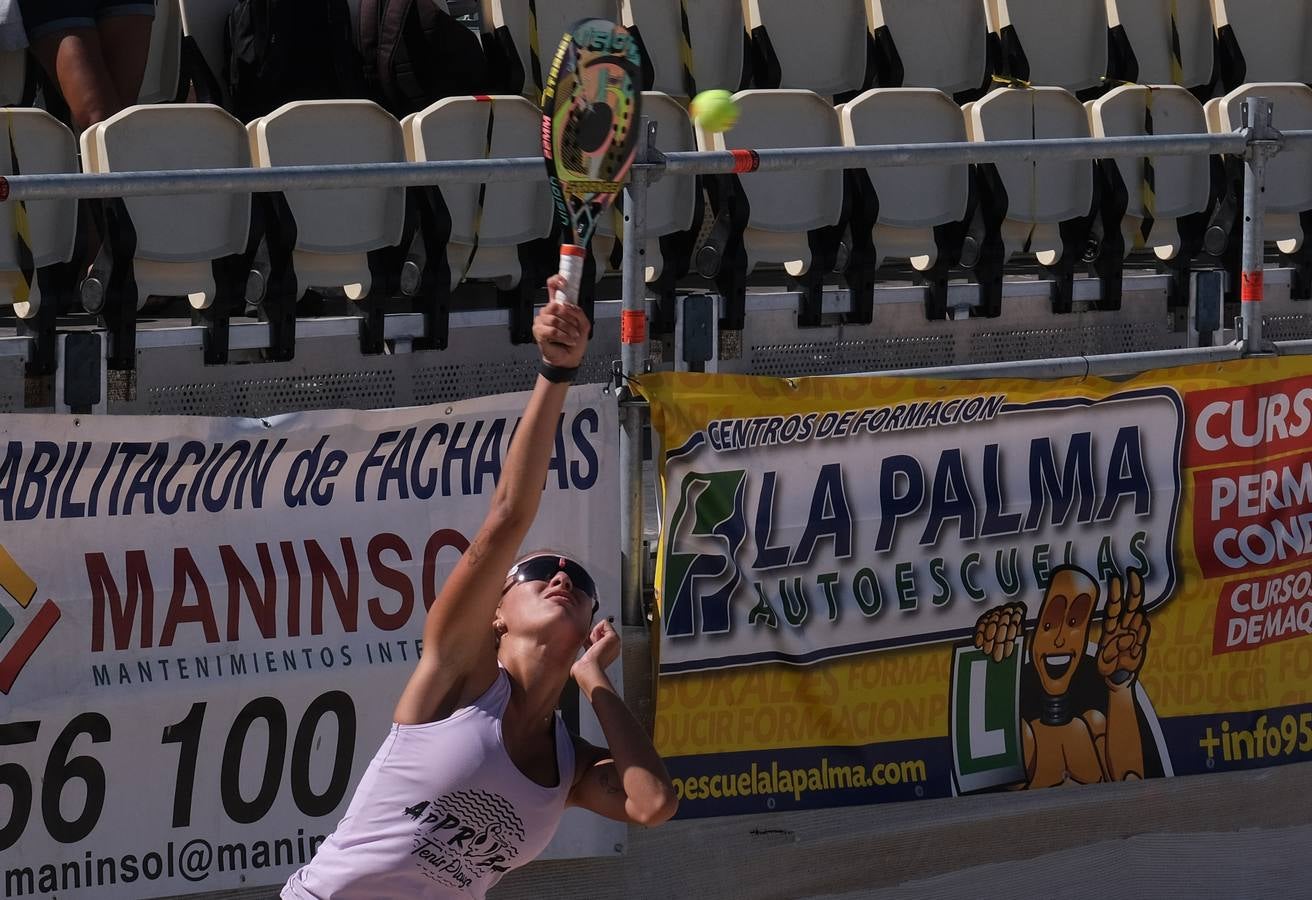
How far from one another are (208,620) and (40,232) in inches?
61.4

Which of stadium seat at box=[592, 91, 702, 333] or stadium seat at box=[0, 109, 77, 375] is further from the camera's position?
stadium seat at box=[592, 91, 702, 333]

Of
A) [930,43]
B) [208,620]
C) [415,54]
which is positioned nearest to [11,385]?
[208,620]

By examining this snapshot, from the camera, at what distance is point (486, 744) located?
286 cm

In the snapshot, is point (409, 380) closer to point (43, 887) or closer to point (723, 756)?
point (723, 756)

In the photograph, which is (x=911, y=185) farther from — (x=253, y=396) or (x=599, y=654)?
(x=599, y=654)

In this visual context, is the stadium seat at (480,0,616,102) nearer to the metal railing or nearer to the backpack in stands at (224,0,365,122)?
the backpack in stands at (224,0,365,122)

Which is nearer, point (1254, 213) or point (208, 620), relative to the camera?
point (208, 620)

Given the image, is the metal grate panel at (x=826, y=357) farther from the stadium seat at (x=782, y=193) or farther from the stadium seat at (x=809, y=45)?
the stadium seat at (x=809, y=45)

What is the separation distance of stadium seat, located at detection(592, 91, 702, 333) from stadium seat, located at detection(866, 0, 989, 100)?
2.25m

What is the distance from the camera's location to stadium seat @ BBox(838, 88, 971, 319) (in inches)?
249

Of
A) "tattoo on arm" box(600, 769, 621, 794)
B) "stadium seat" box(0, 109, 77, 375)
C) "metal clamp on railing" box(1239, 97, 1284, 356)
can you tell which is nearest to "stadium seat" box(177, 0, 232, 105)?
"stadium seat" box(0, 109, 77, 375)

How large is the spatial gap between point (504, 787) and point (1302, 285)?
15.6ft

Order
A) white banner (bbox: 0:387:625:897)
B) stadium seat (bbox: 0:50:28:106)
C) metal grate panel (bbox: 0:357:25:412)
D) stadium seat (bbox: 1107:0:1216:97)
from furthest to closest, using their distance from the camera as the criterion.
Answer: stadium seat (bbox: 1107:0:1216:97)
stadium seat (bbox: 0:50:28:106)
metal grate panel (bbox: 0:357:25:412)
white banner (bbox: 0:387:625:897)

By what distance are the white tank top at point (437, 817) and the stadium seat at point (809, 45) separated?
5293 mm
